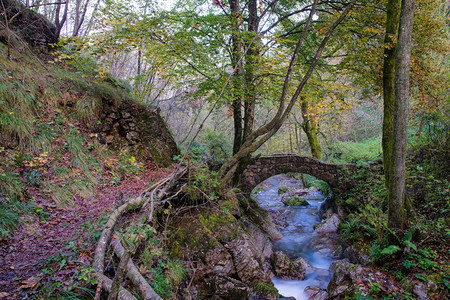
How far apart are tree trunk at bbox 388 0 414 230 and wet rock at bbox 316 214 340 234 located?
228 inches

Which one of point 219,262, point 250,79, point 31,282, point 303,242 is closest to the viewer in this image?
point 31,282

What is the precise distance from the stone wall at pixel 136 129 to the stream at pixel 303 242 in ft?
18.3

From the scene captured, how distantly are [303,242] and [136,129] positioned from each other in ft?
25.3

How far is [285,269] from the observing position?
22.0ft

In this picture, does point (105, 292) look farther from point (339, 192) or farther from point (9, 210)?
point (339, 192)

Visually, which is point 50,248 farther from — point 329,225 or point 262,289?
point 329,225

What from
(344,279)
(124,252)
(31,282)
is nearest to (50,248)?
(31,282)

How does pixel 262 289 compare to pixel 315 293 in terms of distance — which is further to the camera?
pixel 315 293

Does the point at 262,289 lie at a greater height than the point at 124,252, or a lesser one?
lesser

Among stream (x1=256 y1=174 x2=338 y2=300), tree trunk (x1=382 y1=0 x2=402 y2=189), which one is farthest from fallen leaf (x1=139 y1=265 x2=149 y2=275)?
tree trunk (x1=382 y1=0 x2=402 y2=189)

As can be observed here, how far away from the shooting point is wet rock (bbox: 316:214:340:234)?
9.98 m

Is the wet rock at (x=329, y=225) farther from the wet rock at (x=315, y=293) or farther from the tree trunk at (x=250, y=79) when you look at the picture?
the tree trunk at (x=250, y=79)

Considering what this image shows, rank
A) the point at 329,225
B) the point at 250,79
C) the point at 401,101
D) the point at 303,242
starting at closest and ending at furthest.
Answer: the point at 401,101, the point at 250,79, the point at 303,242, the point at 329,225

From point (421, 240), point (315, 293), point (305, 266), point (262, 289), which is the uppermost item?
point (421, 240)
